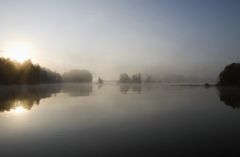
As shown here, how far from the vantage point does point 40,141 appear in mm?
21469

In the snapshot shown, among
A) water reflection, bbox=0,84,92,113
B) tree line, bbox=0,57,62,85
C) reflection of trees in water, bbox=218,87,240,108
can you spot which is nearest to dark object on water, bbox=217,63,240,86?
reflection of trees in water, bbox=218,87,240,108

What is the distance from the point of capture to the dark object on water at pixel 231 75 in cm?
18475

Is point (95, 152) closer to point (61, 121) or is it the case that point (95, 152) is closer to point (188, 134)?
point (188, 134)

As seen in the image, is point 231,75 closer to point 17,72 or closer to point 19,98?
point 17,72

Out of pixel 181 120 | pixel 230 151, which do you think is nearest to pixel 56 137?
pixel 230 151

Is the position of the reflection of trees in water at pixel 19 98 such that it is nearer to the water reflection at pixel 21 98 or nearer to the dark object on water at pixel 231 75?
the water reflection at pixel 21 98

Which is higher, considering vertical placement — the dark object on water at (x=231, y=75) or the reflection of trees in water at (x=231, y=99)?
the dark object on water at (x=231, y=75)

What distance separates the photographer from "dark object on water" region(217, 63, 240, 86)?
185 meters

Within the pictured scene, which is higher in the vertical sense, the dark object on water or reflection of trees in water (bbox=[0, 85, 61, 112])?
the dark object on water

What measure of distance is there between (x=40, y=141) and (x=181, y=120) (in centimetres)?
1798

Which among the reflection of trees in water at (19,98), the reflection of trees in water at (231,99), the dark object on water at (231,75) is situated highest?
the dark object on water at (231,75)

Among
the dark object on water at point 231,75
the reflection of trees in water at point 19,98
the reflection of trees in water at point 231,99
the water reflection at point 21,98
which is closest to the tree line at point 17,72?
the water reflection at point 21,98

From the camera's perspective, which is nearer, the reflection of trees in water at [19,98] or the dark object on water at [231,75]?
the reflection of trees in water at [19,98]

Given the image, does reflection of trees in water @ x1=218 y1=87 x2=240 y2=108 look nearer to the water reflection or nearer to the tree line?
the water reflection
